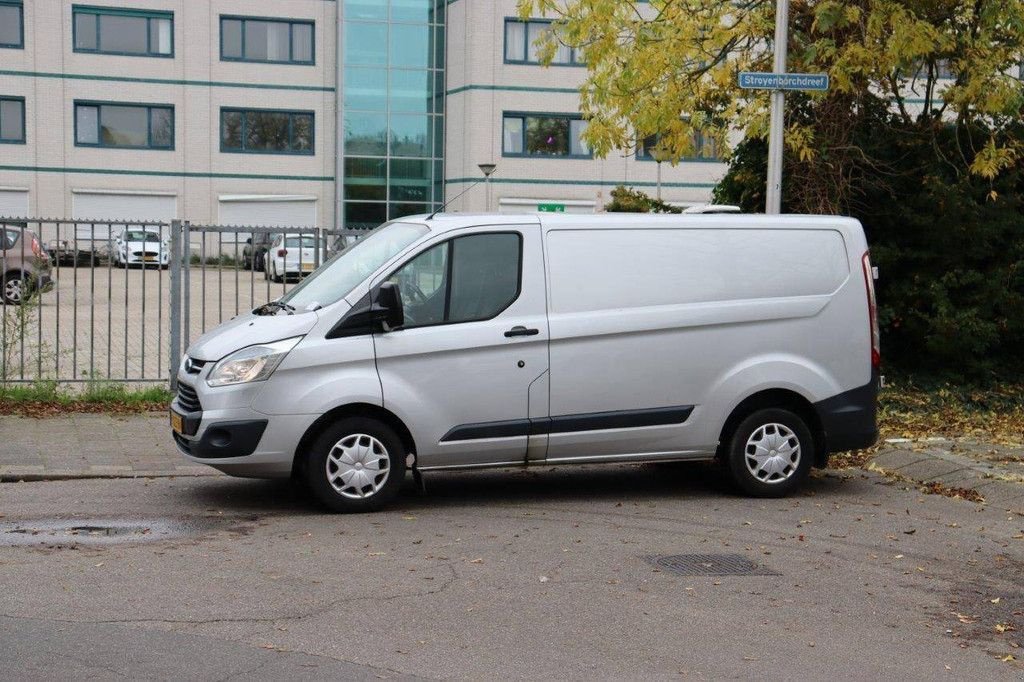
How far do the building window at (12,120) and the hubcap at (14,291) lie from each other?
128ft

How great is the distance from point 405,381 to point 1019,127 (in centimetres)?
932

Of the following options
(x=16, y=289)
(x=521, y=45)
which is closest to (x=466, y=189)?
(x=16, y=289)

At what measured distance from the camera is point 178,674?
5117 mm

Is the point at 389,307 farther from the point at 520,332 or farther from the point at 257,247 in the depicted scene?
the point at 257,247

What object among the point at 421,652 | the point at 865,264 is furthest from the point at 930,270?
the point at 421,652

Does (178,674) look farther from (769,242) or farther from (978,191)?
(978,191)

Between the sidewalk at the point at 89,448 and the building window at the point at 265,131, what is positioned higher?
the building window at the point at 265,131

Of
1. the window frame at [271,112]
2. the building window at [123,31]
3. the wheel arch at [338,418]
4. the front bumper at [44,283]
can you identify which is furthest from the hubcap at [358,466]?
the building window at [123,31]

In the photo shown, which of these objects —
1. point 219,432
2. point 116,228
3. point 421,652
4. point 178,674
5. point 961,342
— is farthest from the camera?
point 961,342

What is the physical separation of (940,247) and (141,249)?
27.6 feet

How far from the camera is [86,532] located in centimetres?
779

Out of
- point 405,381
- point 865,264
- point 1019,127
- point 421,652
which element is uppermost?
point 1019,127

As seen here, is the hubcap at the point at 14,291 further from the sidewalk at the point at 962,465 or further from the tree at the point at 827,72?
the sidewalk at the point at 962,465

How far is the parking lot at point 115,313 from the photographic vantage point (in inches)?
508
